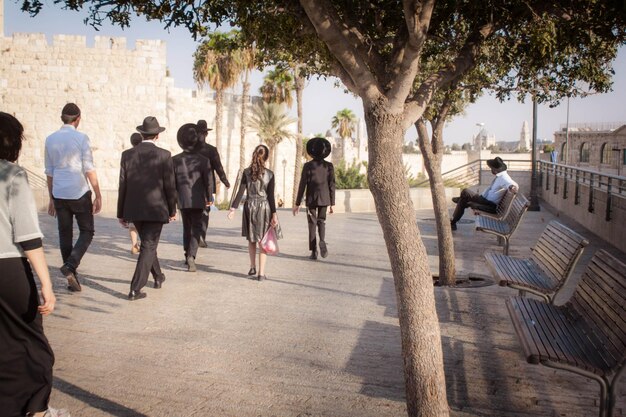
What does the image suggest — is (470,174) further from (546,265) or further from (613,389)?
(613,389)

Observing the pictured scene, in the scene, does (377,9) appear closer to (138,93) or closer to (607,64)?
(607,64)

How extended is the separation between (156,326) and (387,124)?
132 inches

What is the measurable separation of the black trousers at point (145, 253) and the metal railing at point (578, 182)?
22.9 ft

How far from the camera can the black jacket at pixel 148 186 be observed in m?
7.41

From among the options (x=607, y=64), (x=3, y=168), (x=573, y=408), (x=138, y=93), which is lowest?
(x=573, y=408)

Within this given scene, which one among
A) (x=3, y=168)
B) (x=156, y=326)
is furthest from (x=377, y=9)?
(x=156, y=326)

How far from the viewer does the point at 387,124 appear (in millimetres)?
3855

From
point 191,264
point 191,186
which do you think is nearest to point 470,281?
point 191,264

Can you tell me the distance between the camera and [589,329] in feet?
14.1

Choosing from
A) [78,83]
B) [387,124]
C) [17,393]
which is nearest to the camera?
[17,393]

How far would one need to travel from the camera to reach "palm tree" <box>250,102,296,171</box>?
4525cm

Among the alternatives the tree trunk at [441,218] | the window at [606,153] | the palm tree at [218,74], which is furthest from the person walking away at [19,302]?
the window at [606,153]

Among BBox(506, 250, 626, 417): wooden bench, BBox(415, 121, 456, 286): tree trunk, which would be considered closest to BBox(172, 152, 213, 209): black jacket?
BBox(415, 121, 456, 286): tree trunk

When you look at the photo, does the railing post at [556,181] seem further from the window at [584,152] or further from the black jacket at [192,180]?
the window at [584,152]
